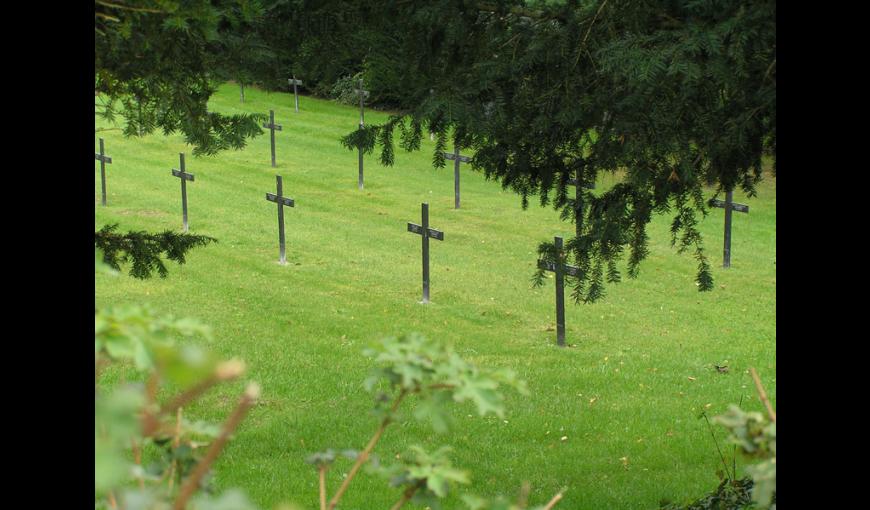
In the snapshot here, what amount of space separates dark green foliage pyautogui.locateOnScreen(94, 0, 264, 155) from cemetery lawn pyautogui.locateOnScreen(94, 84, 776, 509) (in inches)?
96.8

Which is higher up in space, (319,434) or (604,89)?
(604,89)

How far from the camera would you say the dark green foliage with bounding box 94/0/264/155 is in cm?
460

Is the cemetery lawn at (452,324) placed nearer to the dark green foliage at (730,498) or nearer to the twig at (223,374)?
the dark green foliage at (730,498)

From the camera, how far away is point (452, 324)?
12430 millimetres

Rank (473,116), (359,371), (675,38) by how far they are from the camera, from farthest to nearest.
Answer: (359,371)
(473,116)
(675,38)

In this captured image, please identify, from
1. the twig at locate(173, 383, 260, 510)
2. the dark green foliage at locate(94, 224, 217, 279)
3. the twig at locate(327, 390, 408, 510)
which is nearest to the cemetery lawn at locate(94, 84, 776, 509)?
the dark green foliage at locate(94, 224, 217, 279)

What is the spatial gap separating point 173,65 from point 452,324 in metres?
7.39

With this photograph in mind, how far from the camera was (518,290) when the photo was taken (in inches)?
562

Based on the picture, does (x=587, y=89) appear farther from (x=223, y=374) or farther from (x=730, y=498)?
(x=223, y=374)

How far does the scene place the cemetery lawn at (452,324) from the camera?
25.0ft

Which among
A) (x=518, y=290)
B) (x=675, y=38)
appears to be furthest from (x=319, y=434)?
(x=518, y=290)

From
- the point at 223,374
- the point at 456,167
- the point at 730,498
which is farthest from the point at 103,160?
the point at 223,374
